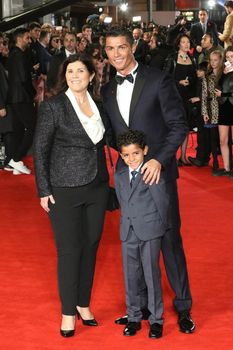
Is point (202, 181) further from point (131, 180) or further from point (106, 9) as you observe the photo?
point (106, 9)

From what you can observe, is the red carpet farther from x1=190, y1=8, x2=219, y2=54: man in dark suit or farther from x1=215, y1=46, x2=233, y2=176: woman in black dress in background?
x1=190, y1=8, x2=219, y2=54: man in dark suit

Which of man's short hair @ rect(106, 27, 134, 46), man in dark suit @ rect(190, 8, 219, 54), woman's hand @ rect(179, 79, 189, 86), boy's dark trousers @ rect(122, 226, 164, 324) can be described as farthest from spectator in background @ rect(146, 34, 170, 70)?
boy's dark trousers @ rect(122, 226, 164, 324)

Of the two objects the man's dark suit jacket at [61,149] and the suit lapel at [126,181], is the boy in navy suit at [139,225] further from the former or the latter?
the man's dark suit jacket at [61,149]

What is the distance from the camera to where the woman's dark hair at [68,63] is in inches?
177

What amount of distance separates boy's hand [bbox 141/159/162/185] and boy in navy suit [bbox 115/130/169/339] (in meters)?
0.07

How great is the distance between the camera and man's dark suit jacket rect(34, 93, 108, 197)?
14.6ft

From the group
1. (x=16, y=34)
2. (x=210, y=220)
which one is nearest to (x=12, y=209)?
(x=210, y=220)

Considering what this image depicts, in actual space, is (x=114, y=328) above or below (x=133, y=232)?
below

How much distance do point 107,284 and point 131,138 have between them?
166 cm

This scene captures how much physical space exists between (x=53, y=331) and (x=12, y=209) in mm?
3781

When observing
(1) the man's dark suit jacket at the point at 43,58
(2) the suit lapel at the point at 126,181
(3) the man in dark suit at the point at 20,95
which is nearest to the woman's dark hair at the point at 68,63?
(2) the suit lapel at the point at 126,181

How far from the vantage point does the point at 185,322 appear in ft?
15.3

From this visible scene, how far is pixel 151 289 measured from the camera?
4.55m

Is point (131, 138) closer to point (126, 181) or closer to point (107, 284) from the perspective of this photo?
point (126, 181)
